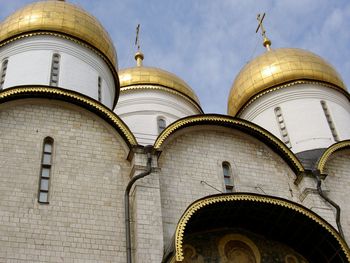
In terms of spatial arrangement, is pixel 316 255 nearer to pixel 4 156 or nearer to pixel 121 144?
pixel 121 144

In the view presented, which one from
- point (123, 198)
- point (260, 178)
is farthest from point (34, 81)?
point (260, 178)

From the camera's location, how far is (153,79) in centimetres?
1326

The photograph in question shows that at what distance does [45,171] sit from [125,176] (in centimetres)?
107

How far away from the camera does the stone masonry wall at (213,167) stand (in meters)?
7.98

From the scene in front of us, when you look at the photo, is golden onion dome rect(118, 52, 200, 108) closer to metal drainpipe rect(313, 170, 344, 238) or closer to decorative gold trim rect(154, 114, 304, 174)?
decorative gold trim rect(154, 114, 304, 174)

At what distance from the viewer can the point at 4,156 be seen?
294 inches

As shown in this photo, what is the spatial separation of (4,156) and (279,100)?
19.9 feet

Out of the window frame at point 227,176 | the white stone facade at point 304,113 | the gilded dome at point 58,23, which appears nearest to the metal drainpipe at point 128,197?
the window frame at point 227,176

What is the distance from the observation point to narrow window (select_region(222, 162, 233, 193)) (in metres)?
8.38

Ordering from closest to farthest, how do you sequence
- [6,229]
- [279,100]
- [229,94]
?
[6,229]
[279,100]
[229,94]

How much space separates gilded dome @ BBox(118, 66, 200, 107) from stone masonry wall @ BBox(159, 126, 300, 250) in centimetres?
442

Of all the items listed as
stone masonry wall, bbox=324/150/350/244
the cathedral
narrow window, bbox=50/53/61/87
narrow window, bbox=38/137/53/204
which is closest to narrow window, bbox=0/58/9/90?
the cathedral

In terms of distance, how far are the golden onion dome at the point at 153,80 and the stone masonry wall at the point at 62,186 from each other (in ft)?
16.1

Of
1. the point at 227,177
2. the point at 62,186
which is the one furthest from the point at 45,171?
the point at 227,177
